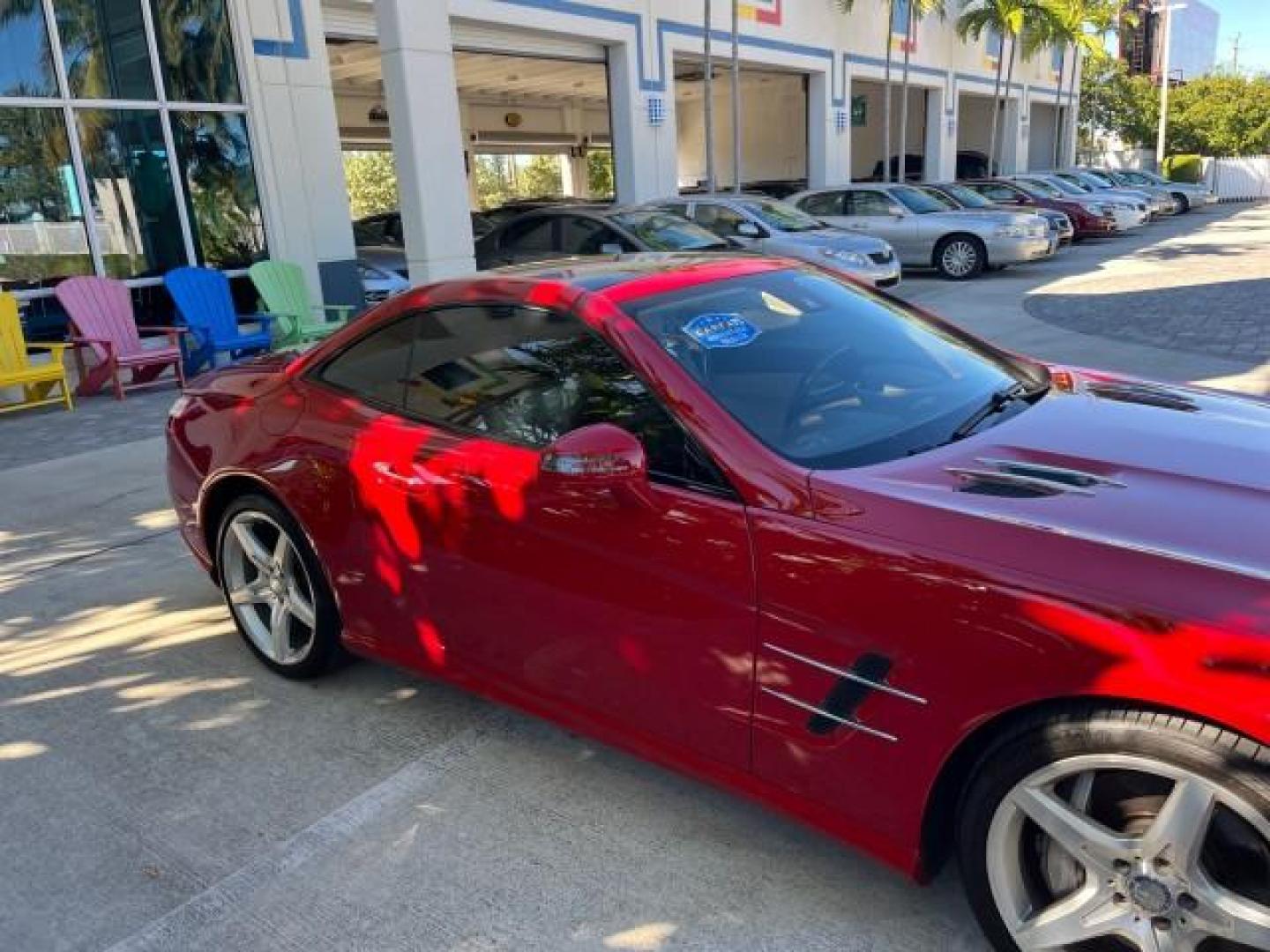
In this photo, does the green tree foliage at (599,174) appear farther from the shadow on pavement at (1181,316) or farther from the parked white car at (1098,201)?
the shadow on pavement at (1181,316)

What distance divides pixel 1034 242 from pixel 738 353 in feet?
49.2

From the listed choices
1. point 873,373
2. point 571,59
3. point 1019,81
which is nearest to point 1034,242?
point 571,59

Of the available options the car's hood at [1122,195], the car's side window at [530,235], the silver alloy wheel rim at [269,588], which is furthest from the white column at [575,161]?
the silver alloy wheel rim at [269,588]

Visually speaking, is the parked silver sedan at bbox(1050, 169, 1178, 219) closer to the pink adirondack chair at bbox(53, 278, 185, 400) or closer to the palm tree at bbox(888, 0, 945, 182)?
the palm tree at bbox(888, 0, 945, 182)

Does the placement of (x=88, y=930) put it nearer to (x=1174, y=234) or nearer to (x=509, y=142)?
(x=1174, y=234)

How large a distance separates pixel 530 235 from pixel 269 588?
9424 mm

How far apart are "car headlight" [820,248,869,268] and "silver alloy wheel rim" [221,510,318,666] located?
10.1 metres

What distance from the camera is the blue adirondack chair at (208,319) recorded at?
31.4ft

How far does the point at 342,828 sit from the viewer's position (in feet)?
9.34

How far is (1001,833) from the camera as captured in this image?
202 centimetres

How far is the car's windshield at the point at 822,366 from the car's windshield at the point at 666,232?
8.28 m

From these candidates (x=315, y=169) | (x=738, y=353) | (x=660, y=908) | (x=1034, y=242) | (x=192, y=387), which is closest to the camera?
(x=660, y=908)

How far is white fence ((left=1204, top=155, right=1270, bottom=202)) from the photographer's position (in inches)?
1693

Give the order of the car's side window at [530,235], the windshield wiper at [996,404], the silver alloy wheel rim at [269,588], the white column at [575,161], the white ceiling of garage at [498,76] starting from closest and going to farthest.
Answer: the windshield wiper at [996,404], the silver alloy wheel rim at [269,588], the car's side window at [530,235], the white ceiling of garage at [498,76], the white column at [575,161]
